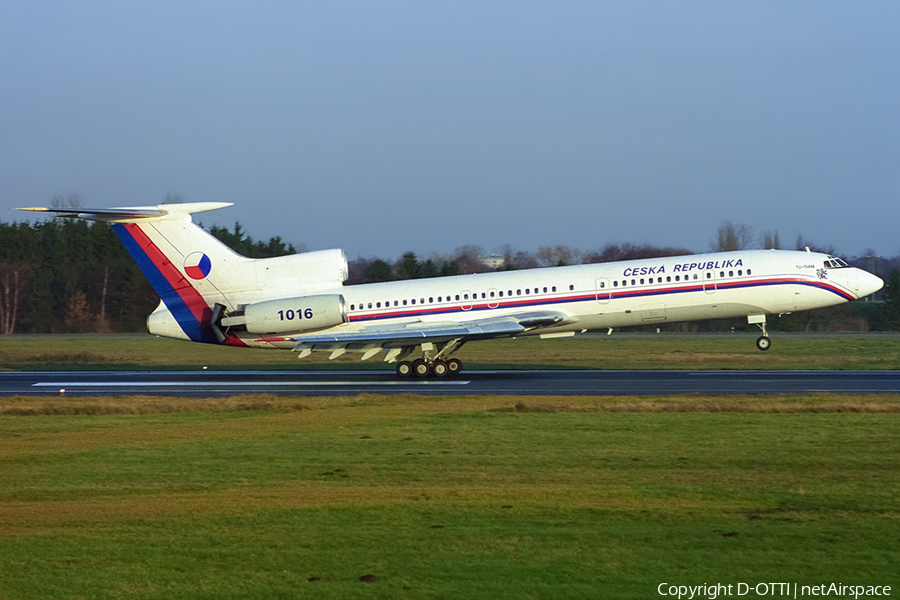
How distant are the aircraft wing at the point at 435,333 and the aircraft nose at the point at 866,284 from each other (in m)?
10.1

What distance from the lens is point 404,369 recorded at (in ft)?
96.3

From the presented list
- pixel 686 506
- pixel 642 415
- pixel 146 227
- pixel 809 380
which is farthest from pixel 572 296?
pixel 686 506

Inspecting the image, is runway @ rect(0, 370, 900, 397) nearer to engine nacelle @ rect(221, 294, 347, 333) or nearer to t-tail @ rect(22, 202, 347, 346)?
engine nacelle @ rect(221, 294, 347, 333)

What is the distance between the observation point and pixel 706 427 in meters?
16.2

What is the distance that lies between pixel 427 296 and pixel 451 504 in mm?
19139

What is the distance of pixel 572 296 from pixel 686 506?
18.6 meters

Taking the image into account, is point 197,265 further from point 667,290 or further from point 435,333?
point 667,290

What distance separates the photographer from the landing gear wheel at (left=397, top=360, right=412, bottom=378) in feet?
95.9

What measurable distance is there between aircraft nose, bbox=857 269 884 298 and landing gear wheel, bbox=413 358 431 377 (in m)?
15.0

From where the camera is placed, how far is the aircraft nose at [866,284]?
2855 centimetres

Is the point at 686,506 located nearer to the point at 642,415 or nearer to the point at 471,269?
the point at 642,415

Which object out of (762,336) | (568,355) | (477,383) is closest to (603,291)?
(477,383)

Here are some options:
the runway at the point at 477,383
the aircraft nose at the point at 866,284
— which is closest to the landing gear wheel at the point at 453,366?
the runway at the point at 477,383

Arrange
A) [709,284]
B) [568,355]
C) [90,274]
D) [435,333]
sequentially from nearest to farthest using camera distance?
[435,333] < [709,284] < [568,355] < [90,274]
